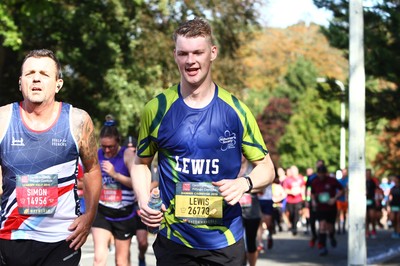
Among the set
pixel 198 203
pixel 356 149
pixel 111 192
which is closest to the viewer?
pixel 198 203

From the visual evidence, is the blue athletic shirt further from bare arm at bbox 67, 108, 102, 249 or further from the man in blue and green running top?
bare arm at bbox 67, 108, 102, 249

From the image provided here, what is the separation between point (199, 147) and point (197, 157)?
7 centimetres

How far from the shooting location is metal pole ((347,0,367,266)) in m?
13.6

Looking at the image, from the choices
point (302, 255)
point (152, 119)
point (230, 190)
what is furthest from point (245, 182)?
point (302, 255)

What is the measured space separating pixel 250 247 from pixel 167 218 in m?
8.33

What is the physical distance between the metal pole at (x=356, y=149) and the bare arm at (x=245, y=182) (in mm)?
7449

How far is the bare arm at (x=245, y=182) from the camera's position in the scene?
230 inches

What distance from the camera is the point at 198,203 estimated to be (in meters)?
6.00

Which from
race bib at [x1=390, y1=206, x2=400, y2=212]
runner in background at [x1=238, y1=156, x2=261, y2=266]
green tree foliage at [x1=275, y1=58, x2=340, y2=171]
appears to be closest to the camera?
runner in background at [x1=238, y1=156, x2=261, y2=266]

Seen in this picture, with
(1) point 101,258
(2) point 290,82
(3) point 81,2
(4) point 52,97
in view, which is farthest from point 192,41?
(2) point 290,82

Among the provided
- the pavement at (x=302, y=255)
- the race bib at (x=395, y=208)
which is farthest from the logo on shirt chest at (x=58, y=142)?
the race bib at (x=395, y=208)

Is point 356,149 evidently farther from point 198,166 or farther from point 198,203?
point 198,203

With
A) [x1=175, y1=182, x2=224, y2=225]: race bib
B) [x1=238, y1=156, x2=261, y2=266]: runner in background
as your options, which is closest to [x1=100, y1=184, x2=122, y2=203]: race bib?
[x1=238, y1=156, x2=261, y2=266]: runner in background

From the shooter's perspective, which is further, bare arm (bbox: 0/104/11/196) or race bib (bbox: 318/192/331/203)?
race bib (bbox: 318/192/331/203)
